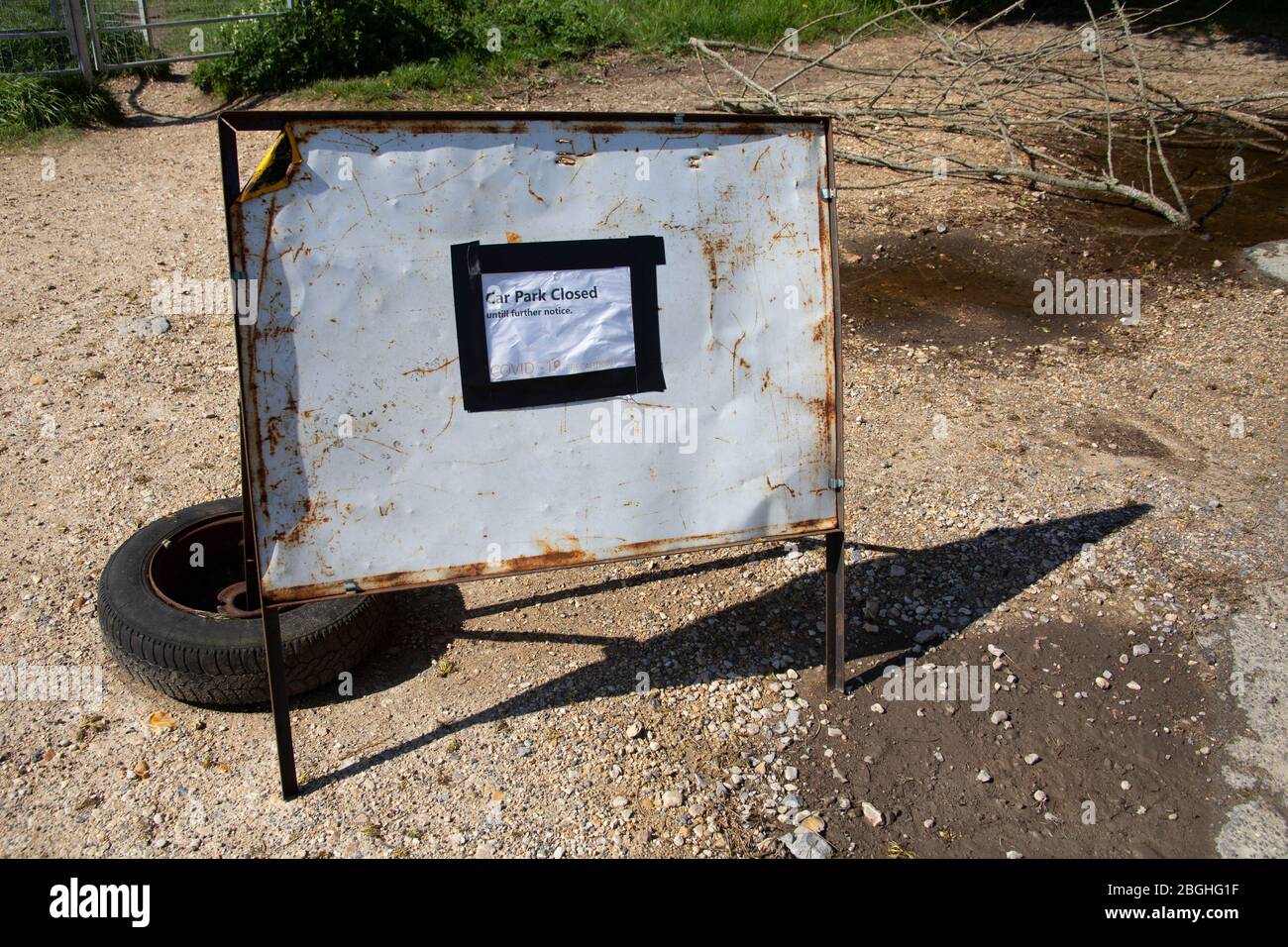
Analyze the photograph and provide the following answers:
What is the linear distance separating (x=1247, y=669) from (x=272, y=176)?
4055mm

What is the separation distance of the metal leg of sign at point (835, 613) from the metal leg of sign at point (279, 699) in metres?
2.00

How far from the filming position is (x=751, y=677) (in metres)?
4.14

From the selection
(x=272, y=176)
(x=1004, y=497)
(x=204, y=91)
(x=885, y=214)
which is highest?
(x=204, y=91)

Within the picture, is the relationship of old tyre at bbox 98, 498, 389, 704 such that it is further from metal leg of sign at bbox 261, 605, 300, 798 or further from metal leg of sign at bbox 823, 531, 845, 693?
metal leg of sign at bbox 823, 531, 845, 693

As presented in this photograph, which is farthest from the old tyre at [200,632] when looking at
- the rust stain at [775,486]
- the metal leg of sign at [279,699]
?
the rust stain at [775,486]

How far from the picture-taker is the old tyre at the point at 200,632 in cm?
371

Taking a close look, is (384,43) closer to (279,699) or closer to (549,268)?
(549,268)

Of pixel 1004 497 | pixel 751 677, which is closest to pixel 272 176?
pixel 751 677

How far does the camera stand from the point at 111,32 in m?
10.8

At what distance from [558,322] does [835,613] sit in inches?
60.3

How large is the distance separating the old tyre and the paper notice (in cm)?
122

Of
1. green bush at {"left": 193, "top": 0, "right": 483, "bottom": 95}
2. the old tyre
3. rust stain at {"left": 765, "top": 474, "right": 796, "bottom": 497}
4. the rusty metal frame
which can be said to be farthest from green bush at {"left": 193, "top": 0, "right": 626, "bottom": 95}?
rust stain at {"left": 765, "top": 474, "right": 796, "bottom": 497}

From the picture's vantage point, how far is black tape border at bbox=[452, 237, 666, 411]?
3.42 m

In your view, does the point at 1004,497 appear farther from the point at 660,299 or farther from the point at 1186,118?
the point at 1186,118
